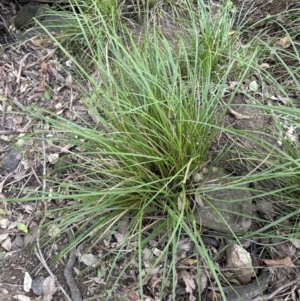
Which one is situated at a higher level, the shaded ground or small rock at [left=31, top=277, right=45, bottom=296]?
the shaded ground

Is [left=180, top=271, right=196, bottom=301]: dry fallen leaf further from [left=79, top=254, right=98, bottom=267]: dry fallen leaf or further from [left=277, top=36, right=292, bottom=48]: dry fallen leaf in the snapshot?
[left=277, top=36, right=292, bottom=48]: dry fallen leaf

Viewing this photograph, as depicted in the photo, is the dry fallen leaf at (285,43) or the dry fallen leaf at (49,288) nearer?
the dry fallen leaf at (49,288)

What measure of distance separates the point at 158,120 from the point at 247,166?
0.49 meters

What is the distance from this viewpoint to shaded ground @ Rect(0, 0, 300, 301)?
6.22ft

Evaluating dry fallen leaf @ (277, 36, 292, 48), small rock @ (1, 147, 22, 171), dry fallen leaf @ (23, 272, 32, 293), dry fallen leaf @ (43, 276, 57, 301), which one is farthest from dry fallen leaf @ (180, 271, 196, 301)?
dry fallen leaf @ (277, 36, 292, 48)

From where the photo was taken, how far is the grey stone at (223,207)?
188cm

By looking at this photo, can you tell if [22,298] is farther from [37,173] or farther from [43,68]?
[43,68]

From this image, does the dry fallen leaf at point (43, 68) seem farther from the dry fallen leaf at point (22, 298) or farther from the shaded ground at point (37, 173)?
the dry fallen leaf at point (22, 298)

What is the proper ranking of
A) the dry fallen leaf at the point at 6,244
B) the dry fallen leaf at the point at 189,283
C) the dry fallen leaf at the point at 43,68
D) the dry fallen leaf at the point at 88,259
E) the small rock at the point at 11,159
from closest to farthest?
1. the dry fallen leaf at the point at 189,283
2. the dry fallen leaf at the point at 88,259
3. the dry fallen leaf at the point at 6,244
4. the small rock at the point at 11,159
5. the dry fallen leaf at the point at 43,68

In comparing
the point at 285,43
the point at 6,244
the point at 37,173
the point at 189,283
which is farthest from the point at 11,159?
the point at 285,43

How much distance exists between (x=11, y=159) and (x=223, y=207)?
1219 mm

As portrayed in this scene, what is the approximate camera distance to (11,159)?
238 centimetres

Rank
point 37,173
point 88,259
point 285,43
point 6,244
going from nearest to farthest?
point 88,259
point 6,244
point 37,173
point 285,43

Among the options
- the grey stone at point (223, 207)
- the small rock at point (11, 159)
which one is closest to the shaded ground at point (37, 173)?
the small rock at point (11, 159)
